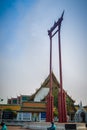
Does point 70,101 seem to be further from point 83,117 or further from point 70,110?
point 83,117

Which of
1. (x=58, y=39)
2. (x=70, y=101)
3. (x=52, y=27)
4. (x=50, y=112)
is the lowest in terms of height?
(x=50, y=112)

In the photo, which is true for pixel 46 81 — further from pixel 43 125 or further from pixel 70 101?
pixel 43 125

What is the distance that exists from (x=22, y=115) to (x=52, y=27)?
51.9 feet

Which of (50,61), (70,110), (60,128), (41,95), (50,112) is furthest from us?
(41,95)

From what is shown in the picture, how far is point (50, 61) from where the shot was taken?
23562 mm

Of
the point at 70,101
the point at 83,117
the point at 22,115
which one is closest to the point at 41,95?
the point at 70,101

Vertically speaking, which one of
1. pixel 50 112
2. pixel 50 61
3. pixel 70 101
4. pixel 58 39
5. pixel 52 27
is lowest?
pixel 50 112

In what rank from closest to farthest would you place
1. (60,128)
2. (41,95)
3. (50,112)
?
(60,128) < (50,112) < (41,95)

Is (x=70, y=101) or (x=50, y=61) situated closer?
(x=50, y=61)

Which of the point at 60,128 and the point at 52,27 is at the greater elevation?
the point at 52,27

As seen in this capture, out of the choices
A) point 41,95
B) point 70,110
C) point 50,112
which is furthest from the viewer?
point 41,95

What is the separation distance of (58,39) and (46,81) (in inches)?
714

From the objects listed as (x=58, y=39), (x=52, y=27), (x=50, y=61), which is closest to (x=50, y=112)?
(x=50, y=61)

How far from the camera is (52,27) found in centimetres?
2417
